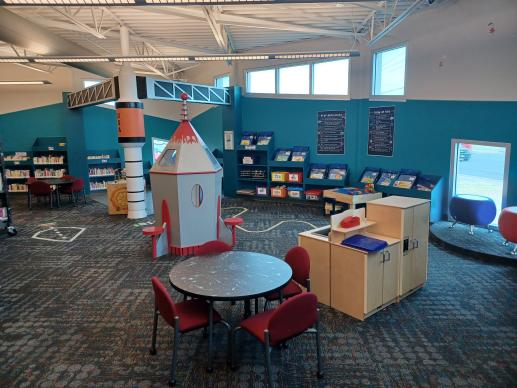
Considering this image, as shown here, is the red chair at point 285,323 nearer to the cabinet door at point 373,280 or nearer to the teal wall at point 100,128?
the cabinet door at point 373,280

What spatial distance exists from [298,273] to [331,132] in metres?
7.20

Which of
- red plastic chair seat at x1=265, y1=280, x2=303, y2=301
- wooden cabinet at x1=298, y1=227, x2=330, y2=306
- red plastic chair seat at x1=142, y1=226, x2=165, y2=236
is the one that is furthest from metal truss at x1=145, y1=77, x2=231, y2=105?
red plastic chair seat at x1=265, y1=280, x2=303, y2=301

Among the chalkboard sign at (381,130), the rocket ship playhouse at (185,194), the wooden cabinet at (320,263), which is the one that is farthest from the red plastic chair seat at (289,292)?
the chalkboard sign at (381,130)

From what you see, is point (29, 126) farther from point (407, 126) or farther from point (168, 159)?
point (407, 126)

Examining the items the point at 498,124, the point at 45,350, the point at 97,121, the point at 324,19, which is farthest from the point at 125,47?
the point at 498,124

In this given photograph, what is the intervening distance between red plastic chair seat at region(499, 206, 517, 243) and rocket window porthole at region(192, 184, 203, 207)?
4841mm

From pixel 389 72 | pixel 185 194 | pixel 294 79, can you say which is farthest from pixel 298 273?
pixel 294 79

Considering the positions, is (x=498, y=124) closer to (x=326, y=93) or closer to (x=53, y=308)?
(x=326, y=93)

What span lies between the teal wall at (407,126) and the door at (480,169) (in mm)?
125

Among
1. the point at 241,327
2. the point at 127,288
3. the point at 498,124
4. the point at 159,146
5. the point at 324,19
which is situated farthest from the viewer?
the point at 159,146

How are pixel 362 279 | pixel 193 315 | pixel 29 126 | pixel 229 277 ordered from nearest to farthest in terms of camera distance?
pixel 193 315
pixel 229 277
pixel 362 279
pixel 29 126

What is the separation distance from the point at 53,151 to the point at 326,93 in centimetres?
963

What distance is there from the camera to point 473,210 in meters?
7.08

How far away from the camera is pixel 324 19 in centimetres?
909
